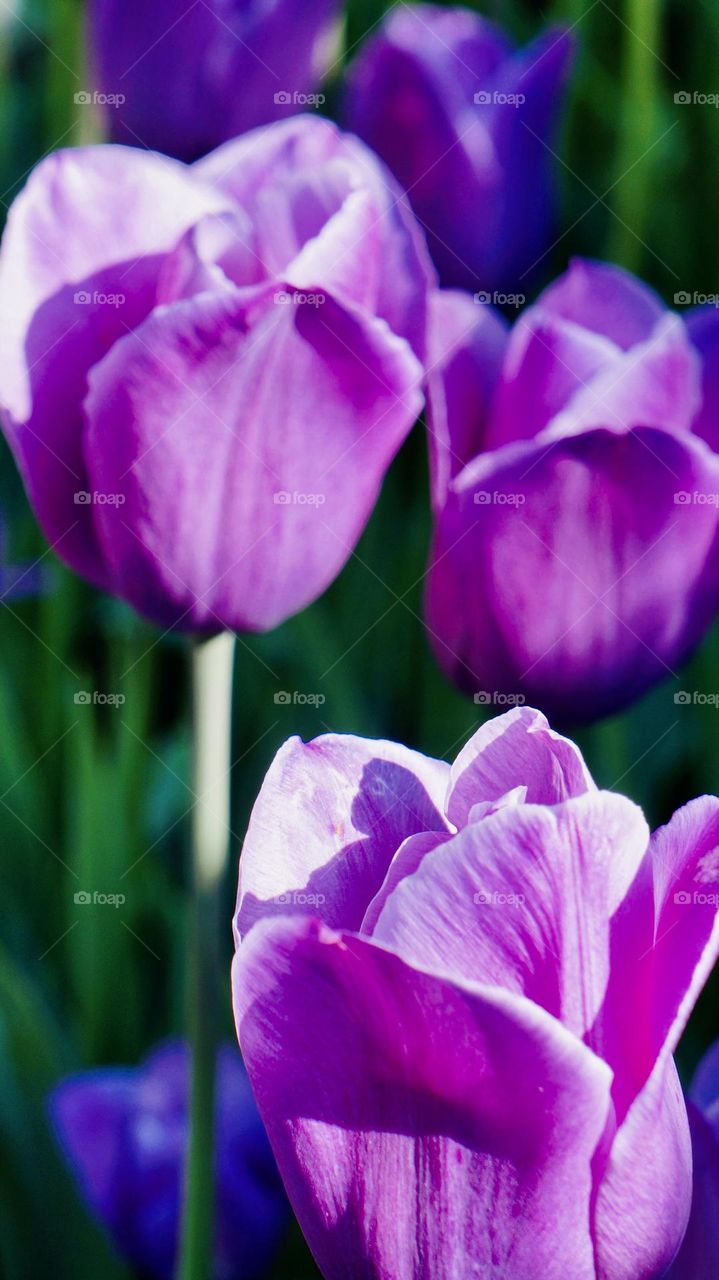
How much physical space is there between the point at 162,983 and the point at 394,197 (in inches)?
17.5

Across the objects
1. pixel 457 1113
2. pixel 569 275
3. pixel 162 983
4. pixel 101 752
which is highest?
pixel 569 275

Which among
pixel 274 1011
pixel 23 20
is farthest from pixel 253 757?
pixel 23 20

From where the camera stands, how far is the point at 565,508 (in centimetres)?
49

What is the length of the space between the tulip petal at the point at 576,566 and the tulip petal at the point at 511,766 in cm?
16

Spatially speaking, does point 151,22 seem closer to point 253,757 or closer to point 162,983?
point 253,757

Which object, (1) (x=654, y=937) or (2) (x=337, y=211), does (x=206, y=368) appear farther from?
(1) (x=654, y=937)

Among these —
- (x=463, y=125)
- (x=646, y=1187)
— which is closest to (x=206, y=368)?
(x=646, y=1187)

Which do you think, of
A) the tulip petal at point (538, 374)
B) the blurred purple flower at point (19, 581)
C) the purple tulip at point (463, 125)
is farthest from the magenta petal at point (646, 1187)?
the purple tulip at point (463, 125)

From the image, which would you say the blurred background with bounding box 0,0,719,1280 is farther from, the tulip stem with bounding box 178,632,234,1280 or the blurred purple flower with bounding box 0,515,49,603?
the tulip stem with bounding box 178,632,234,1280

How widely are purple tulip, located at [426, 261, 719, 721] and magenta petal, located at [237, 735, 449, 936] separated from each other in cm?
17

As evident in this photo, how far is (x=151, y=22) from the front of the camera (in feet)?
2.53

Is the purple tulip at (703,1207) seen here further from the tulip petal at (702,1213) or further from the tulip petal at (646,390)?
the tulip petal at (646,390)

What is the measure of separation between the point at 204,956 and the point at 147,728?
16.5 inches

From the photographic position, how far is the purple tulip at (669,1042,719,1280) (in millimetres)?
345
